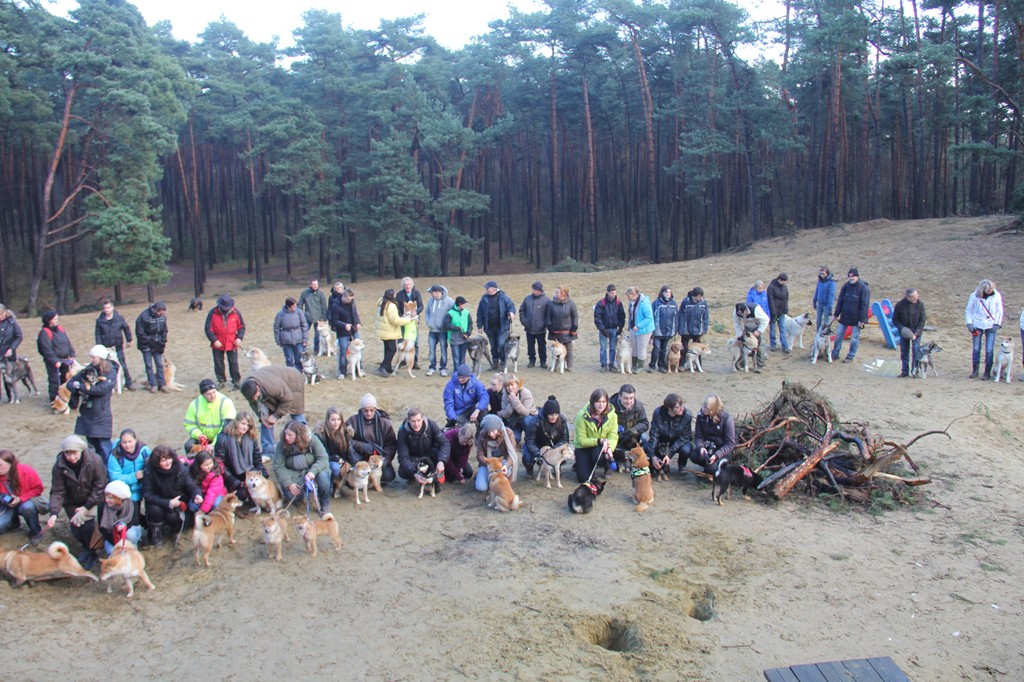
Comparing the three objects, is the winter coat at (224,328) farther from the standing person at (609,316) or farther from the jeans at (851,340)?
the jeans at (851,340)

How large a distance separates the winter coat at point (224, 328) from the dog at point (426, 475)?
16.1 ft

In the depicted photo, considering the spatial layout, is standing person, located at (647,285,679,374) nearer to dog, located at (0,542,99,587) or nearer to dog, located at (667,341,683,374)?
dog, located at (667,341,683,374)

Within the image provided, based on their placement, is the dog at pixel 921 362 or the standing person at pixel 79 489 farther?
the dog at pixel 921 362

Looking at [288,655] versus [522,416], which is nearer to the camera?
[288,655]

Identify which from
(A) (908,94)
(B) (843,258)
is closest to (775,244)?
(B) (843,258)

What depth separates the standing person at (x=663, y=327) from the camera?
44.0ft

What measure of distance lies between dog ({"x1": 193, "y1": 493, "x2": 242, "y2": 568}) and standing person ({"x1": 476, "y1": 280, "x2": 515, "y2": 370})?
20.7ft

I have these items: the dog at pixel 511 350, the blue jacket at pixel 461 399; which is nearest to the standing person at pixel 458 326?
the dog at pixel 511 350

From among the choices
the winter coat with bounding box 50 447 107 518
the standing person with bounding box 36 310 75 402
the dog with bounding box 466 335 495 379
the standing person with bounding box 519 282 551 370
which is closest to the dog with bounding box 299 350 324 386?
the dog with bounding box 466 335 495 379

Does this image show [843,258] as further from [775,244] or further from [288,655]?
[288,655]

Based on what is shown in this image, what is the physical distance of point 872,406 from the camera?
1150 centimetres

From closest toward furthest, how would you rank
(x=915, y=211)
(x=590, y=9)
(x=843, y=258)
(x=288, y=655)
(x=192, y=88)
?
(x=288, y=655)
(x=843, y=258)
(x=192, y=88)
(x=915, y=211)
(x=590, y=9)

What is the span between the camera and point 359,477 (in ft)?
27.4

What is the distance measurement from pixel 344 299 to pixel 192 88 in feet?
63.4
